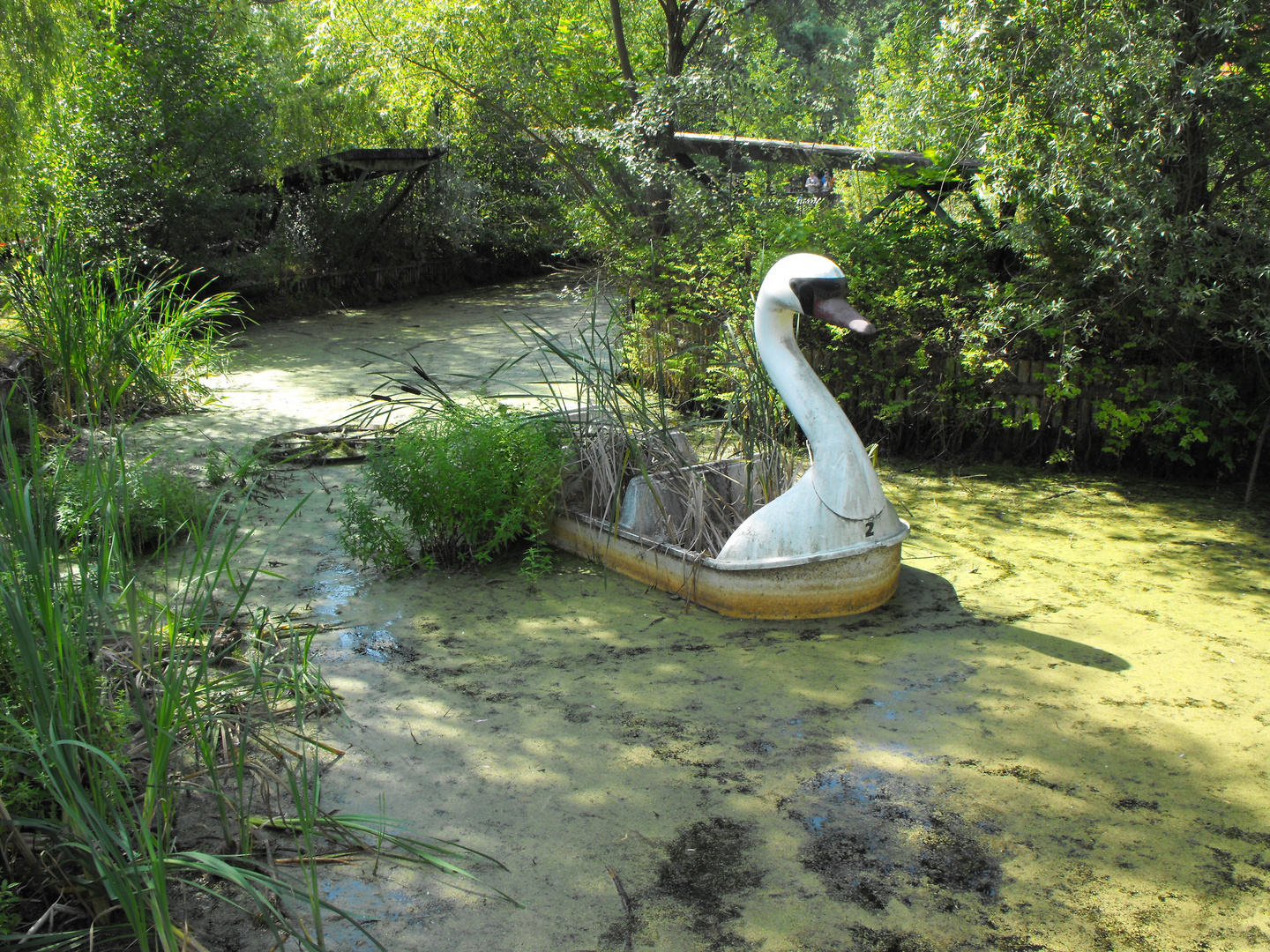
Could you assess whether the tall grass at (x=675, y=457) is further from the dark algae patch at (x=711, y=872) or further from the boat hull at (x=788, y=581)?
the dark algae patch at (x=711, y=872)

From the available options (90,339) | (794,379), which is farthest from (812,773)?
(90,339)

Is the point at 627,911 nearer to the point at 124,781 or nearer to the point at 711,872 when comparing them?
the point at 711,872

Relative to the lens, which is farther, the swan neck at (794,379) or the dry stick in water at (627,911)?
the swan neck at (794,379)

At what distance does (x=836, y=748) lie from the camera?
3.12m

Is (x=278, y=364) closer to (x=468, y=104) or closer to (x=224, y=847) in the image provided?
(x=468, y=104)

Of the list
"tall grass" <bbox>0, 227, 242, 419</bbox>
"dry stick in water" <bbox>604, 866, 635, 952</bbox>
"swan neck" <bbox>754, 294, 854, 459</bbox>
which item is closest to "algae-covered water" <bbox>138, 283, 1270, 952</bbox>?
"dry stick in water" <bbox>604, 866, 635, 952</bbox>

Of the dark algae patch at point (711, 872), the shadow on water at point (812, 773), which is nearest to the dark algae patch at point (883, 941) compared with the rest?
the shadow on water at point (812, 773)

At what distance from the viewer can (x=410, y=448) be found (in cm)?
452

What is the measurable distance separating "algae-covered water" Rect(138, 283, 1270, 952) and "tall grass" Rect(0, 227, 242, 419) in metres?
2.00

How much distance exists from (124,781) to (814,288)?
117 inches

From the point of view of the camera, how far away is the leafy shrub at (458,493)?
4508 millimetres

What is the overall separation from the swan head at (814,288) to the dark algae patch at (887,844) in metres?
1.79

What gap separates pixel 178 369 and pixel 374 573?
155 inches

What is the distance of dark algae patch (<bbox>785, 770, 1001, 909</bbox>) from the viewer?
8.09 ft
